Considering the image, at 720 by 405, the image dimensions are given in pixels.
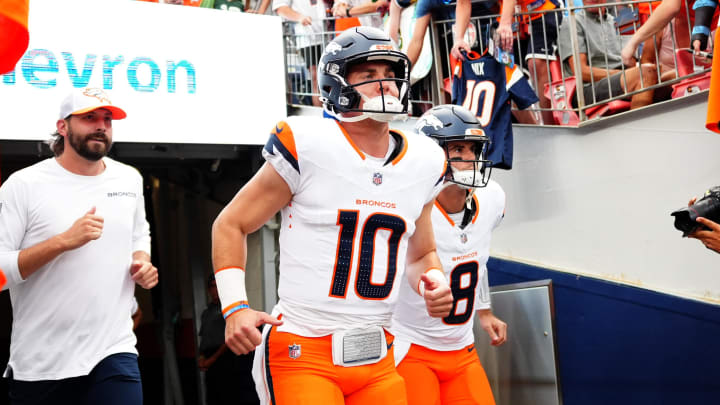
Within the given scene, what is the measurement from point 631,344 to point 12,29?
4.38 meters

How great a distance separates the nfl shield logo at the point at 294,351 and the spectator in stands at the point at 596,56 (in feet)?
11.3

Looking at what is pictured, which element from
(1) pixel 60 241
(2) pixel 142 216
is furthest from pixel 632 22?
(1) pixel 60 241

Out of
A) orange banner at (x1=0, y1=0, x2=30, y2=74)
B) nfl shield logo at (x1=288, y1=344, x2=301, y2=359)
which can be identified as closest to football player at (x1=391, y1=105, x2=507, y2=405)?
nfl shield logo at (x1=288, y1=344, x2=301, y2=359)

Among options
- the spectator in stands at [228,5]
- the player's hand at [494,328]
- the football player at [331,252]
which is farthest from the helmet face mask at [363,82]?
the spectator in stands at [228,5]

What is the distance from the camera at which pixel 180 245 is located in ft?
41.1

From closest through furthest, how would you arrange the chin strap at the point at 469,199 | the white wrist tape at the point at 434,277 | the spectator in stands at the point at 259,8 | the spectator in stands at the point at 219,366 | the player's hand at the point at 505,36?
the white wrist tape at the point at 434,277 < the chin strap at the point at 469,199 < the player's hand at the point at 505,36 < the spectator in stands at the point at 259,8 < the spectator in stands at the point at 219,366

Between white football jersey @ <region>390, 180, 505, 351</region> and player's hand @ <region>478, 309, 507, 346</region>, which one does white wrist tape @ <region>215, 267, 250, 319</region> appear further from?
player's hand @ <region>478, 309, 507, 346</region>

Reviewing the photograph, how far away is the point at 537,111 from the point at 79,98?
3.52 metres

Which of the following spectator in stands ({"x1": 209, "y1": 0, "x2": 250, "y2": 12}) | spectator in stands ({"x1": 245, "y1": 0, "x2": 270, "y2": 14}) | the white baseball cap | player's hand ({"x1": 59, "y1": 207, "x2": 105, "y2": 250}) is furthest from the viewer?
spectator in stands ({"x1": 245, "y1": 0, "x2": 270, "y2": 14})

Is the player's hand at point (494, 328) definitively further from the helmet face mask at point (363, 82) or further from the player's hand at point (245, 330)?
the player's hand at point (245, 330)

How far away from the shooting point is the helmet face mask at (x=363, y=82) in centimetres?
292

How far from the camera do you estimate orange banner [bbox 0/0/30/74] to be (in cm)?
175

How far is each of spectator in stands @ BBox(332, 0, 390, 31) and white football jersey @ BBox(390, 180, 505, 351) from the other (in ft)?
12.3

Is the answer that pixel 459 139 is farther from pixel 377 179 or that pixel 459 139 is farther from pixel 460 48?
pixel 460 48
